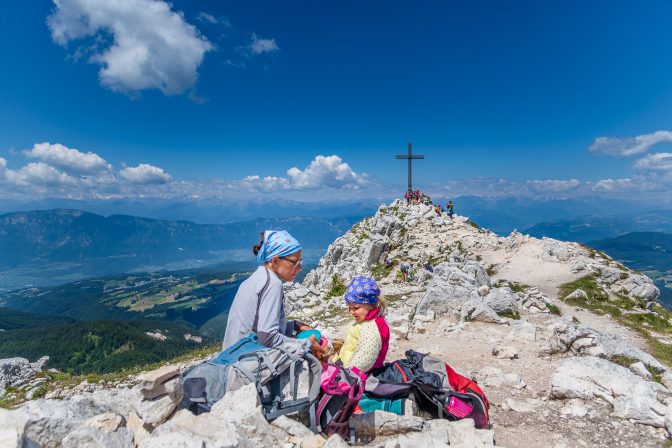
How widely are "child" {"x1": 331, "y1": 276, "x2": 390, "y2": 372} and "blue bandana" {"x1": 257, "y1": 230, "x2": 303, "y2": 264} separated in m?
1.31

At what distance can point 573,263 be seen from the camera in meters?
26.8

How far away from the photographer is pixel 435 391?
5.59 meters

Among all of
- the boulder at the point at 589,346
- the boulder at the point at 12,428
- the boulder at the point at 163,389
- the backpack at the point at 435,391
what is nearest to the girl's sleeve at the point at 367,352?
the backpack at the point at 435,391

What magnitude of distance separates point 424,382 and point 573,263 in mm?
27126

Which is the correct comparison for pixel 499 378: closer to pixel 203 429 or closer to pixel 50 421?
pixel 203 429

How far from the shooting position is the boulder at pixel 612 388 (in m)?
5.97

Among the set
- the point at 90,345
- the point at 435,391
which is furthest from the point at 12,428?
the point at 90,345

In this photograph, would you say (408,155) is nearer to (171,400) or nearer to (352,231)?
(352,231)

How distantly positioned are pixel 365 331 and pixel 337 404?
54.4 inches

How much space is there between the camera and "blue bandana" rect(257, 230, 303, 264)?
598 cm

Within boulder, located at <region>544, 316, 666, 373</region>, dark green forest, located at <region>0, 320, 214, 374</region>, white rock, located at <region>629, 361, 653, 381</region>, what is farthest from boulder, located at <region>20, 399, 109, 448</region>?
dark green forest, located at <region>0, 320, 214, 374</region>

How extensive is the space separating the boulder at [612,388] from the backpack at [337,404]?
15.1ft

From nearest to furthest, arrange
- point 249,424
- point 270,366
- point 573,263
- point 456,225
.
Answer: point 249,424 < point 270,366 < point 573,263 < point 456,225

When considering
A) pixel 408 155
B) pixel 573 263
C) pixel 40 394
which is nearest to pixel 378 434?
pixel 40 394
